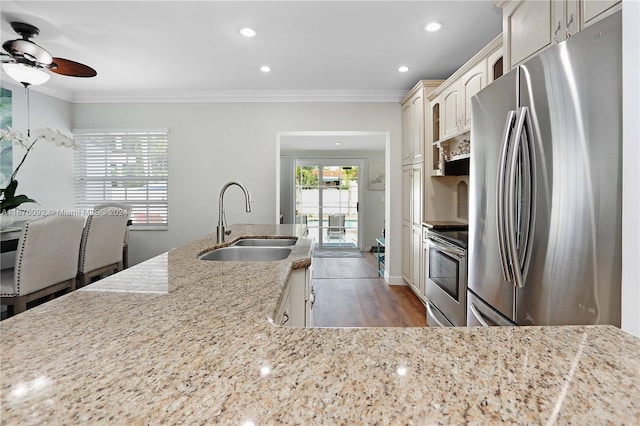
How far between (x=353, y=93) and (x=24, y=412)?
172 inches

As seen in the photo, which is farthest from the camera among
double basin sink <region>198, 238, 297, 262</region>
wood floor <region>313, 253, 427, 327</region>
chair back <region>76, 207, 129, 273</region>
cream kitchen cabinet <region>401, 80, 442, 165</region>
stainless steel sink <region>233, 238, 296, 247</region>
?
cream kitchen cabinet <region>401, 80, 442, 165</region>

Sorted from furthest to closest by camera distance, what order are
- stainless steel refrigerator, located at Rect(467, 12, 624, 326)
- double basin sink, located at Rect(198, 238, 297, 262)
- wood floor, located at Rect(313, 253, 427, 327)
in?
wood floor, located at Rect(313, 253, 427, 327)
double basin sink, located at Rect(198, 238, 297, 262)
stainless steel refrigerator, located at Rect(467, 12, 624, 326)

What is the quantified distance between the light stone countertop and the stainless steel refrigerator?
0.48m

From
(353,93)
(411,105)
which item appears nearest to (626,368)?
(411,105)

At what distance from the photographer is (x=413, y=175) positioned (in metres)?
3.96

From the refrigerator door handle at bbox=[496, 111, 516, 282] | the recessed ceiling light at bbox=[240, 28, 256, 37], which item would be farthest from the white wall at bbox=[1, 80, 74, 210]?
the refrigerator door handle at bbox=[496, 111, 516, 282]

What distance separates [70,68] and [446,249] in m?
3.25

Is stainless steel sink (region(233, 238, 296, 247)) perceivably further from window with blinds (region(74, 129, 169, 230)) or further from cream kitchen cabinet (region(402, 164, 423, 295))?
window with blinds (region(74, 129, 169, 230))

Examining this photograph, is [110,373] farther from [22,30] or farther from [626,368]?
[22,30]

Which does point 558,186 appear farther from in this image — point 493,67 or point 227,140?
point 227,140

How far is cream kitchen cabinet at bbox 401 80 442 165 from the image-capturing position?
3629 millimetres

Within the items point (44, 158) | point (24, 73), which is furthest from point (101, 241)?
point (44, 158)

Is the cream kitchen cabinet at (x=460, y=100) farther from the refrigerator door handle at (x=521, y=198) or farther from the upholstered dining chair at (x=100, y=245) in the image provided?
the upholstered dining chair at (x=100, y=245)

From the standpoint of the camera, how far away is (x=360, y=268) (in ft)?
18.5
